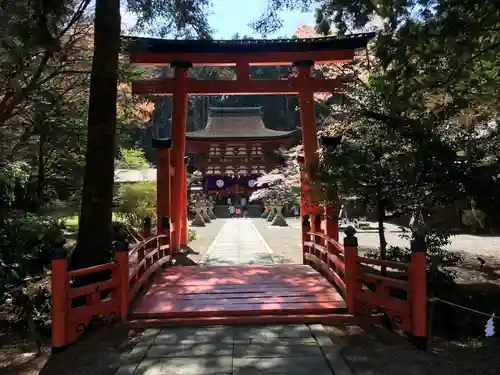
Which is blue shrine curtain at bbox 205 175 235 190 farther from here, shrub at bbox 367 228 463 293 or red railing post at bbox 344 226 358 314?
red railing post at bbox 344 226 358 314

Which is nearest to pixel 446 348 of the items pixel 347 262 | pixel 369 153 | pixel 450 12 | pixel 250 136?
pixel 347 262

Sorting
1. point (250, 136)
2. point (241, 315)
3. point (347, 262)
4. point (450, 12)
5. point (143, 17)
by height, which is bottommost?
point (241, 315)

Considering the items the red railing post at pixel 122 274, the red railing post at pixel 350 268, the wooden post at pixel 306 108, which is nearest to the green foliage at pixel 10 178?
the red railing post at pixel 122 274

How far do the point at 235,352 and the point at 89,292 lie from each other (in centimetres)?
167

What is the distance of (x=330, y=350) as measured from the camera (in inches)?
165

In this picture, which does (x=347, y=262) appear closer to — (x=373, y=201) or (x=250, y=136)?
(x=373, y=201)

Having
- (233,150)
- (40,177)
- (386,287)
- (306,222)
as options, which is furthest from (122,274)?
(233,150)

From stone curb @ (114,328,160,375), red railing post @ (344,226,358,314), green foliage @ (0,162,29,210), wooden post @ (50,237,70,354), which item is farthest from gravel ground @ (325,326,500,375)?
green foliage @ (0,162,29,210)

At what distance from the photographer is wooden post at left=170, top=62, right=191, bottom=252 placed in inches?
408

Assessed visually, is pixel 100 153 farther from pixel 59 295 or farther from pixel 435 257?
pixel 435 257

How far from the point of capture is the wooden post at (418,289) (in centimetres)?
443

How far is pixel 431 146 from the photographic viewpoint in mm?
5332

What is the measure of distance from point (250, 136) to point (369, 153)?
2858 cm

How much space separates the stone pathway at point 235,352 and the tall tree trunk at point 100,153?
4.62 feet
